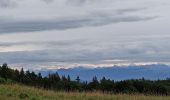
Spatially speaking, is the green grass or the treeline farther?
the treeline

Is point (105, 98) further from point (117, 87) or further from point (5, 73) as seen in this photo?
point (5, 73)

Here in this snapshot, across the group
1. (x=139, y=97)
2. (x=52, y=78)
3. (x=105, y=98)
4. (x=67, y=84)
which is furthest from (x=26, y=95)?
(x=52, y=78)

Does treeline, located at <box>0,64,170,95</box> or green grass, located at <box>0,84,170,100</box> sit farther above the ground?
treeline, located at <box>0,64,170,95</box>

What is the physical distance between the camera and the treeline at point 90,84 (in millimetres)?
28711

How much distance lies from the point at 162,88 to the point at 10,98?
13500 mm

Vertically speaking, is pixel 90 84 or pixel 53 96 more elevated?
pixel 90 84

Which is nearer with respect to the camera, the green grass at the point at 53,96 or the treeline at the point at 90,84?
the green grass at the point at 53,96

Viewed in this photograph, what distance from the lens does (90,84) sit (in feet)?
127

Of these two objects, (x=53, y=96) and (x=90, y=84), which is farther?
(x=90, y=84)

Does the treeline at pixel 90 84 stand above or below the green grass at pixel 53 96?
above

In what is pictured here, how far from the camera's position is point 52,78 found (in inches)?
1804

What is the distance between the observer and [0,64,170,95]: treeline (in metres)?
28.7

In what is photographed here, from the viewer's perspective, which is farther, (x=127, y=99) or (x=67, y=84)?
(x=67, y=84)

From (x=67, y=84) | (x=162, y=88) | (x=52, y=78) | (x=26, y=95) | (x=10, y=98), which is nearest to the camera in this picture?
(x=10, y=98)
